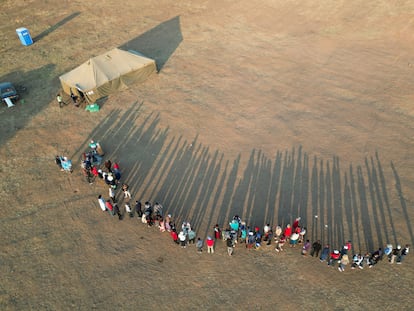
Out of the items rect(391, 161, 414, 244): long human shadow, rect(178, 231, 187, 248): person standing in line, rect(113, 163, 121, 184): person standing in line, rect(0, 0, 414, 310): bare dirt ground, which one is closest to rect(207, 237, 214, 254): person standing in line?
rect(0, 0, 414, 310): bare dirt ground

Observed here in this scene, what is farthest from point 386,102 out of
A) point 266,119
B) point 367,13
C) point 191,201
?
point 191,201

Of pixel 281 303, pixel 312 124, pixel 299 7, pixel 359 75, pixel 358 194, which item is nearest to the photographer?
pixel 281 303

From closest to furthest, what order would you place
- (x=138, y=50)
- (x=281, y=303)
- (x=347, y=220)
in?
(x=281, y=303) < (x=347, y=220) < (x=138, y=50)

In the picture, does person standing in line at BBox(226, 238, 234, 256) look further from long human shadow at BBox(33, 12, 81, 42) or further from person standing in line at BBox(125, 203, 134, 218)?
long human shadow at BBox(33, 12, 81, 42)

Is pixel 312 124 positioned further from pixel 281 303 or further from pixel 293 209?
pixel 281 303

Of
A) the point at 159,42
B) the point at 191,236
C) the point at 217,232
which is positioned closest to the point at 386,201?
the point at 217,232

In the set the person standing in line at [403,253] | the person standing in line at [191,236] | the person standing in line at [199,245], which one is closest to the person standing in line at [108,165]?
the person standing in line at [191,236]
